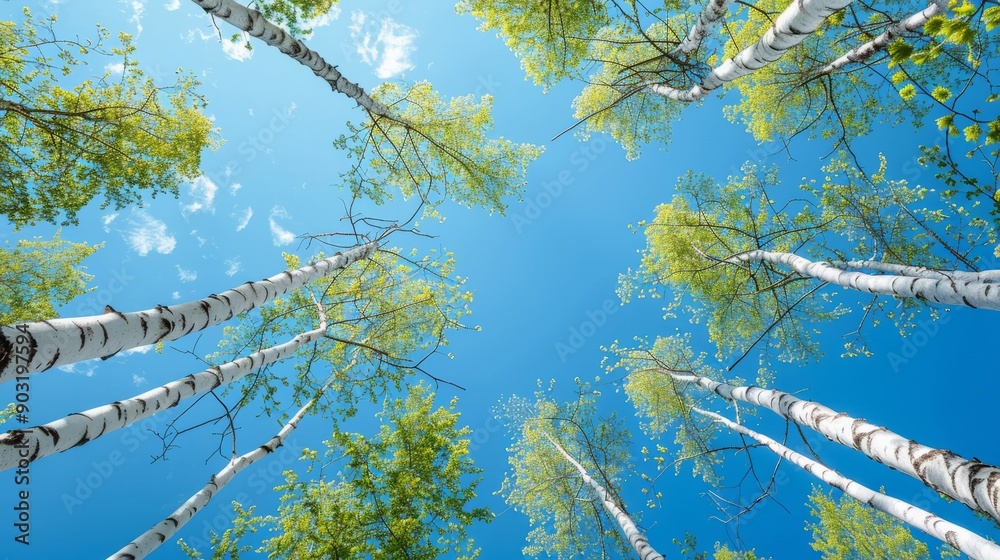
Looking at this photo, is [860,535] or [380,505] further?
[860,535]

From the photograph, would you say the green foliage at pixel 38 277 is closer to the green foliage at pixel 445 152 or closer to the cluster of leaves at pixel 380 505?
the cluster of leaves at pixel 380 505

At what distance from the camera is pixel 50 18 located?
5.12 meters

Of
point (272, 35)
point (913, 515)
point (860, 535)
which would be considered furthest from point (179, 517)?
point (860, 535)

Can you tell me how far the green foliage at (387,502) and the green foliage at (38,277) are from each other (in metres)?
5.05

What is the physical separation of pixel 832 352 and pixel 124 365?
85.2 feet

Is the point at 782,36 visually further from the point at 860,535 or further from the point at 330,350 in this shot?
the point at 860,535

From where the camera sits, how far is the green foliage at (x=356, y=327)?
7.00 m

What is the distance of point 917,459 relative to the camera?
2398 millimetres

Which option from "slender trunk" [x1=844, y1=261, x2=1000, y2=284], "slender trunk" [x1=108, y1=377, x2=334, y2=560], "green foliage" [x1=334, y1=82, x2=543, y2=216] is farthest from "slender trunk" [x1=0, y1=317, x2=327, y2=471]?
"slender trunk" [x1=844, y1=261, x2=1000, y2=284]

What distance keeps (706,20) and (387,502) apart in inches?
321

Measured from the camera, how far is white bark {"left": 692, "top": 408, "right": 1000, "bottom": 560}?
10.2 feet

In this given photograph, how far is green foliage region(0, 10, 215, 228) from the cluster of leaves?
206 inches

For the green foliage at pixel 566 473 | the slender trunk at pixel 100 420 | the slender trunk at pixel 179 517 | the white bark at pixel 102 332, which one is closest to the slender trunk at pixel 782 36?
the white bark at pixel 102 332

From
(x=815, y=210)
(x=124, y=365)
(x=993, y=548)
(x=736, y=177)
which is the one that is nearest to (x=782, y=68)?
(x=736, y=177)
